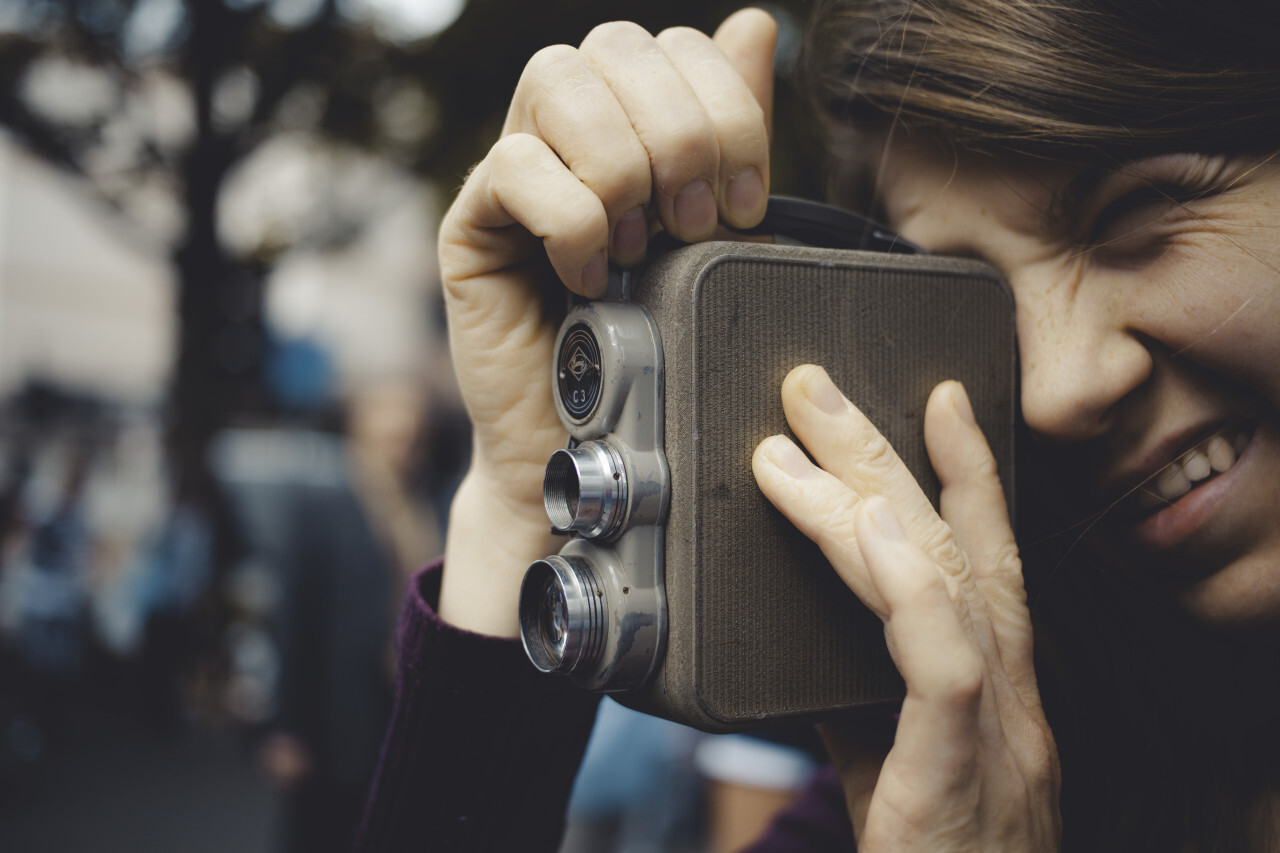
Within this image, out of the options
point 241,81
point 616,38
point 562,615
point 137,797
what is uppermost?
point 616,38

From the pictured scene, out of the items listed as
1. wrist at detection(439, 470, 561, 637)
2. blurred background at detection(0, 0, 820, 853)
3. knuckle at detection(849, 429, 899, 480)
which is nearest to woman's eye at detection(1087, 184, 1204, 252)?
knuckle at detection(849, 429, 899, 480)

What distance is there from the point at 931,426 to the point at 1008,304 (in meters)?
0.20

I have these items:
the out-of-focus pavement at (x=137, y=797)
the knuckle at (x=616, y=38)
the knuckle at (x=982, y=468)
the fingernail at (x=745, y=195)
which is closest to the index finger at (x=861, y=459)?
the knuckle at (x=982, y=468)

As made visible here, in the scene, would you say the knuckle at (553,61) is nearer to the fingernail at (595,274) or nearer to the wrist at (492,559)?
the fingernail at (595,274)

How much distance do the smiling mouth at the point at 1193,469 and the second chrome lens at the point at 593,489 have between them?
0.58 metres

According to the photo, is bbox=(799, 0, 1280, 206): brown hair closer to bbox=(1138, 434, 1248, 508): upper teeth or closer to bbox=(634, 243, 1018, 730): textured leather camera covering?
bbox=(634, 243, 1018, 730): textured leather camera covering

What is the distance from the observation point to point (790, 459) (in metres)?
0.86

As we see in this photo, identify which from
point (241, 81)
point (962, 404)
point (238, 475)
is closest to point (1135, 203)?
point (962, 404)

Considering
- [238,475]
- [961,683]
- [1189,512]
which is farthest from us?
[238,475]

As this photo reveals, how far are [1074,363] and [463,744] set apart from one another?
0.87 m

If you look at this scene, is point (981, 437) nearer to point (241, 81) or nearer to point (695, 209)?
point (695, 209)

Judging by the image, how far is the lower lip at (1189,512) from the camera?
0.95 m

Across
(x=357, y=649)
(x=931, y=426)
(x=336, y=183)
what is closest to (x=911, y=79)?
(x=931, y=426)

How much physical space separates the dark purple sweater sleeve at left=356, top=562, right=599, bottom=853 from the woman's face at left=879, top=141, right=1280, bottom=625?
72 centimetres
